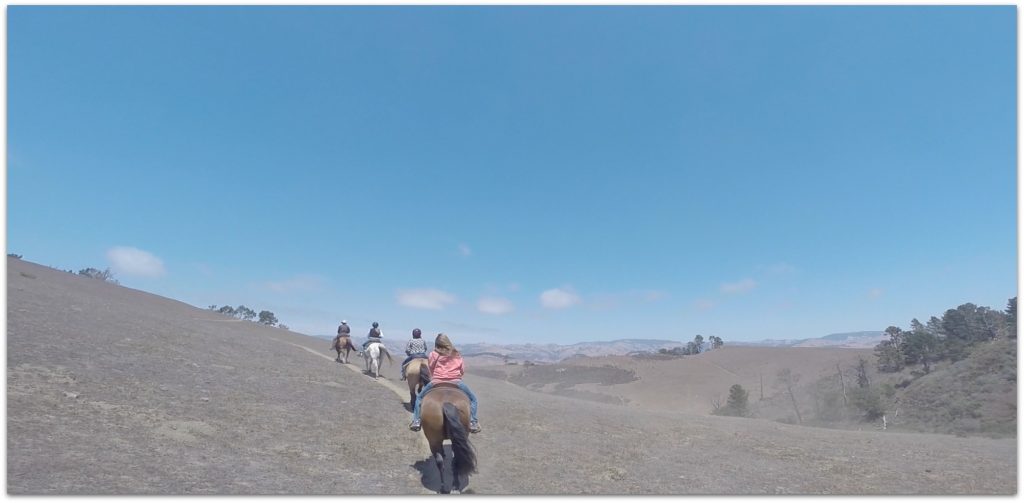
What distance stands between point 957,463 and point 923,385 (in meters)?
22.7

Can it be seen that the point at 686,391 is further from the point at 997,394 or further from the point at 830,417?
the point at 997,394

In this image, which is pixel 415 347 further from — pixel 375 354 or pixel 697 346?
pixel 697 346

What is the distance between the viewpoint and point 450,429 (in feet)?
23.9

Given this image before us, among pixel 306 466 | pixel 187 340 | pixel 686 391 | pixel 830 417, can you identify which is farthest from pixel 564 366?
pixel 306 466

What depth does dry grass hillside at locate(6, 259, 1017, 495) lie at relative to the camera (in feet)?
22.7

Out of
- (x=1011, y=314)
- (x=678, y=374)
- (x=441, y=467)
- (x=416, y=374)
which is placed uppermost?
(x=1011, y=314)

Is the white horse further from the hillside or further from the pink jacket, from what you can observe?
the pink jacket

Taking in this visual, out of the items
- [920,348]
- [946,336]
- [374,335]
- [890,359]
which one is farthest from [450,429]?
[946,336]

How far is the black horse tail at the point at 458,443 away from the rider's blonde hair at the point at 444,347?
1098 millimetres

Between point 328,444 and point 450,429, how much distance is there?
10.2ft

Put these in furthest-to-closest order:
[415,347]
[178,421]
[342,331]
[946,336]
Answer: [946,336], [342,331], [415,347], [178,421]

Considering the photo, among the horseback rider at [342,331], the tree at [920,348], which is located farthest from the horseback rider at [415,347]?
the tree at [920,348]

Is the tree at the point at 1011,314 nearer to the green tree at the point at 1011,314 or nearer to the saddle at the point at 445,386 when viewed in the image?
the green tree at the point at 1011,314

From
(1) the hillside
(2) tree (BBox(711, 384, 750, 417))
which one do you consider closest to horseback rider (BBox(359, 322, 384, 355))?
(1) the hillside
